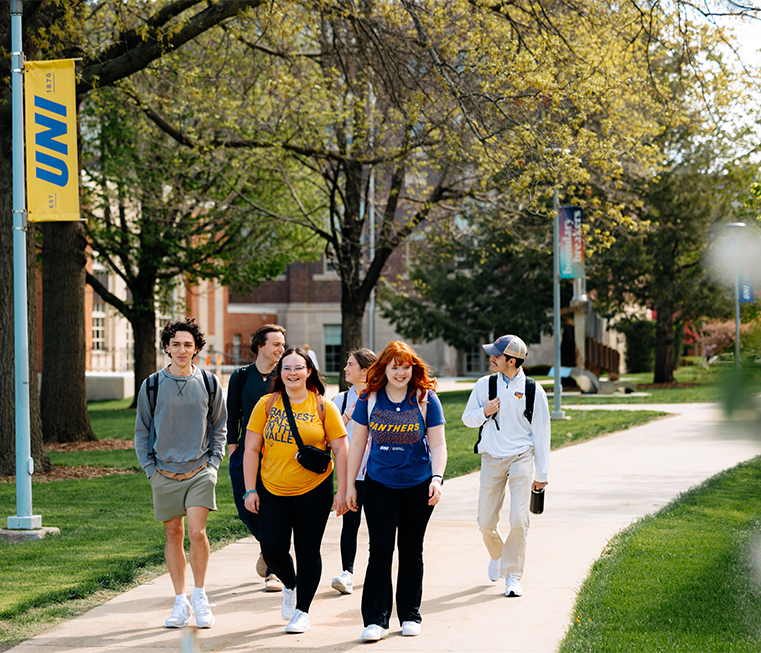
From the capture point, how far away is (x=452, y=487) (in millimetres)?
11336

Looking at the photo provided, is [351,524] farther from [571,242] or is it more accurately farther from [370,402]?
[571,242]

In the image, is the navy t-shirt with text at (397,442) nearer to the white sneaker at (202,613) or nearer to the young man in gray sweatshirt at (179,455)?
the young man in gray sweatshirt at (179,455)

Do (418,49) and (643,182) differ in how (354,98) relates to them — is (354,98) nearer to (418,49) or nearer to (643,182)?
(418,49)

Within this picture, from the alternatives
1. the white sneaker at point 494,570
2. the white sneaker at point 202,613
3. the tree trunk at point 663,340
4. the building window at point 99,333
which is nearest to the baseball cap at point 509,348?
the white sneaker at point 494,570

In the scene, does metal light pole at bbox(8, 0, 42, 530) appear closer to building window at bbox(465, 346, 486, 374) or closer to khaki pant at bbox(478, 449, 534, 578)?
khaki pant at bbox(478, 449, 534, 578)

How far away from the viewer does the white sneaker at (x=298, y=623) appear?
212 inches

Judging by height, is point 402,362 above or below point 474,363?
above

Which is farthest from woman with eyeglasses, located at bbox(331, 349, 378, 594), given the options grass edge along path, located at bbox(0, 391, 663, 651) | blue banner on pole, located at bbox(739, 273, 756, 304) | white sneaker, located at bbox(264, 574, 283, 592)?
blue banner on pole, located at bbox(739, 273, 756, 304)

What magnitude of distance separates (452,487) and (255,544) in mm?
3745

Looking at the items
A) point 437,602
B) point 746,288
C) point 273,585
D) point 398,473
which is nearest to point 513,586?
point 437,602

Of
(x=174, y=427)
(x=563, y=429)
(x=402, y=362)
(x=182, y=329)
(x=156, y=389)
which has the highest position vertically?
(x=182, y=329)

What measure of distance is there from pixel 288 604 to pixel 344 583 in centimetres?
74

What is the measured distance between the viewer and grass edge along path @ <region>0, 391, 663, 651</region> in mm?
5953

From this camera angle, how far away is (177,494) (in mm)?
5648
